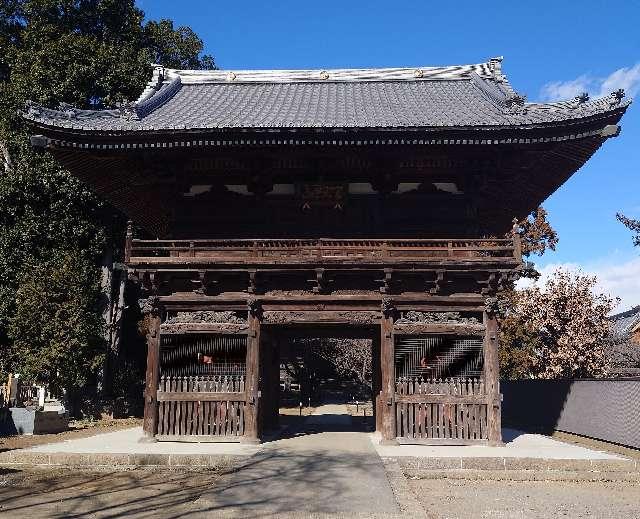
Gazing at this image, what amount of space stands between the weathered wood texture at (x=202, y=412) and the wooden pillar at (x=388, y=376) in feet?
11.4

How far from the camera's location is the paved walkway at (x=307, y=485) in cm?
688

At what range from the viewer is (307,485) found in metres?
8.30

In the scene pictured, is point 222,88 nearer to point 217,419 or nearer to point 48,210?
point 48,210

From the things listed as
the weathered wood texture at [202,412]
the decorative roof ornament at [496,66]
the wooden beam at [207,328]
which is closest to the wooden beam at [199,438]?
the weathered wood texture at [202,412]

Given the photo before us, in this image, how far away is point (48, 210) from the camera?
73.0 ft

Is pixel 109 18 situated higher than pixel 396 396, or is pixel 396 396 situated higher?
pixel 109 18

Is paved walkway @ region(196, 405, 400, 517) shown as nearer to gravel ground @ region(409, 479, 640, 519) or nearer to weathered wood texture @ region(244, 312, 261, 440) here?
weathered wood texture @ region(244, 312, 261, 440)

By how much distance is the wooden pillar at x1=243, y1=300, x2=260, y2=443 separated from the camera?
40.3 ft

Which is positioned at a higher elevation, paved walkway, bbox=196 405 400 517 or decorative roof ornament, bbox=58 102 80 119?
decorative roof ornament, bbox=58 102 80 119

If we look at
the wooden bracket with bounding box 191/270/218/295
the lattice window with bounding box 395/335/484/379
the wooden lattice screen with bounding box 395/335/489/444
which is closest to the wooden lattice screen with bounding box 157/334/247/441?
the wooden bracket with bounding box 191/270/218/295

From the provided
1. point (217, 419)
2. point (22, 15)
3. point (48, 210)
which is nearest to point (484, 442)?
point (217, 419)

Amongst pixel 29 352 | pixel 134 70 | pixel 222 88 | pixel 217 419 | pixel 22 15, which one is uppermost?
pixel 22 15

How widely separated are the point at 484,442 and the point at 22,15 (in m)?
29.3

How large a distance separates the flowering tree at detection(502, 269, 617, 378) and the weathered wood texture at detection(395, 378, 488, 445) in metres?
11.9
